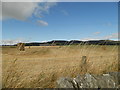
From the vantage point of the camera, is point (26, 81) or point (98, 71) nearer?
point (26, 81)

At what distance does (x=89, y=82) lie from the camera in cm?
323

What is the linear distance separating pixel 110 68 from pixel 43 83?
2048 mm

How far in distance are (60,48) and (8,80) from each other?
1.88 metres

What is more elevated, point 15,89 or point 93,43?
point 93,43

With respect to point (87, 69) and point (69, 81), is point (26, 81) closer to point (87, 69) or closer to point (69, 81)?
point (69, 81)

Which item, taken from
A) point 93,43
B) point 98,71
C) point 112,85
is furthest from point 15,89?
point 93,43

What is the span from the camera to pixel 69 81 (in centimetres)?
305

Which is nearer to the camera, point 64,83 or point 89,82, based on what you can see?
point 64,83

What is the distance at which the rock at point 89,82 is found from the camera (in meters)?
2.98

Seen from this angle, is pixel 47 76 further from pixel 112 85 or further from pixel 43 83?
pixel 112 85

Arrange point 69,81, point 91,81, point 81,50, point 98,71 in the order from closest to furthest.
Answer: point 69,81, point 91,81, point 98,71, point 81,50

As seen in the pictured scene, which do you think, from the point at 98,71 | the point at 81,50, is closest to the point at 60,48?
the point at 81,50

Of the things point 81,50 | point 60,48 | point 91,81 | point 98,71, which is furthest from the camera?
point 81,50

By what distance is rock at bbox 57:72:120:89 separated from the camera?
2976mm
